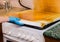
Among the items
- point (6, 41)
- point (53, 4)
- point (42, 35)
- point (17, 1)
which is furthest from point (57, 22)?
point (17, 1)

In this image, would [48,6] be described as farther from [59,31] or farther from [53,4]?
[59,31]

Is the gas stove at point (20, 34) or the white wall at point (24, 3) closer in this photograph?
the gas stove at point (20, 34)

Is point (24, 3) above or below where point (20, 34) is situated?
above

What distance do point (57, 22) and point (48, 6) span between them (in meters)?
0.49

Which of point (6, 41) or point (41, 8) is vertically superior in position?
point (41, 8)

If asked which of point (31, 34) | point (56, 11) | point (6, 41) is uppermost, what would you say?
point (56, 11)

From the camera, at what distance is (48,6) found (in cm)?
184

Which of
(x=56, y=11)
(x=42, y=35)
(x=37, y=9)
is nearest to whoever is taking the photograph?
(x=42, y=35)

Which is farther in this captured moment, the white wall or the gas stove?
the white wall

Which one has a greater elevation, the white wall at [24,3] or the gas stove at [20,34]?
the white wall at [24,3]

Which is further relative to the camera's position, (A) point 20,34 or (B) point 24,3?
(B) point 24,3

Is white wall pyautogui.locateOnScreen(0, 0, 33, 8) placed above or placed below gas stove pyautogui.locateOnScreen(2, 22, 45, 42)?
above

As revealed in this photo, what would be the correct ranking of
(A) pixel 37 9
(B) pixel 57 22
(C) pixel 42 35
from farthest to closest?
(A) pixel 37 9 → (B) pixel 57 22 → (C) pixel 42 35

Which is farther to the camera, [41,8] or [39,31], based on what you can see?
[41,8]
